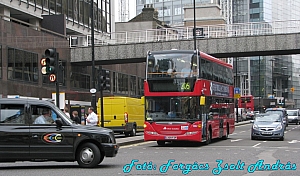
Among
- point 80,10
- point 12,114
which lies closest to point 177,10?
point 80,10

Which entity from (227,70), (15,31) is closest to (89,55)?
(15,31)

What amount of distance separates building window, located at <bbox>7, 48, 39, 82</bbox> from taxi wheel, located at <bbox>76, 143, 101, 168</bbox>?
2639 cm

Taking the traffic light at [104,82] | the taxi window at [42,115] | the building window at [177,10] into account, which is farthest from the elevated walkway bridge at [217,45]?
the building window at [177,10]

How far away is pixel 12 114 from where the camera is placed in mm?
14570

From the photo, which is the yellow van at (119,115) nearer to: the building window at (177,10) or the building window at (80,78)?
the building window at (80,78)

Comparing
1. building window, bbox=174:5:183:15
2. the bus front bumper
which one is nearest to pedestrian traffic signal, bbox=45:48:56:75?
the bus front bumper

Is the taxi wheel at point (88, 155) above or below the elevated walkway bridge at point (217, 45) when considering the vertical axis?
below

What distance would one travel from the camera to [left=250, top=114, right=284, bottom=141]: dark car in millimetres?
30250

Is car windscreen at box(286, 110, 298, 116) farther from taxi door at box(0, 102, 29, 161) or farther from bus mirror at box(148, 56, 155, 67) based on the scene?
taxi door at box(0, 102, 29, 161)

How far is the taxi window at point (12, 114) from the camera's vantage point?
47.6 feet

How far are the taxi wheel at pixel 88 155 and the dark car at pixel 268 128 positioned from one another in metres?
17.3

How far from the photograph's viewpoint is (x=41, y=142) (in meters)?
14.5

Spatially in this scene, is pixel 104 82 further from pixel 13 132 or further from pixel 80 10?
pixel 80 10

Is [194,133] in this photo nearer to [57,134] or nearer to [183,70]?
[183,70]
